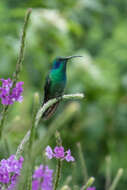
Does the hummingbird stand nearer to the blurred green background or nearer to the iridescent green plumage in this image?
the iridescent green plumage

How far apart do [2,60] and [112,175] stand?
4.39 feet

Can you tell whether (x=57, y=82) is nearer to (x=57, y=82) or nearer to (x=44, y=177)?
(x=57, y=82)

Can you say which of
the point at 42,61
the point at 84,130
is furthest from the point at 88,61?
the point at 84,130

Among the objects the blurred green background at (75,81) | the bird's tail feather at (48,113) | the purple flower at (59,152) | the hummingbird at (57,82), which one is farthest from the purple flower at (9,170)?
the blurred green background at (75,81)

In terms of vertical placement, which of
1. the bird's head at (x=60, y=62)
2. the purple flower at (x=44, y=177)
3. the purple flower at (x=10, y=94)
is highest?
the bird's head at (x=60, y=62)

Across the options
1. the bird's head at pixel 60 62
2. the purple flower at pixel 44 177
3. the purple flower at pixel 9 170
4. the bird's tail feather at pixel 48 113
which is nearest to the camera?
the purple flower at pixel 9 170

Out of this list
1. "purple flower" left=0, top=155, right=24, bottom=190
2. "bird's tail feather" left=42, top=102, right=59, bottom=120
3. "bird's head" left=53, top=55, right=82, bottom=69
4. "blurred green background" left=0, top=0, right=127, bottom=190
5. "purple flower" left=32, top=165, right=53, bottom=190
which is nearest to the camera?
"purple flower" left=0, top=155, right=24, bottom=190

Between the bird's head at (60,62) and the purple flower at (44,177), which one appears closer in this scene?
the purple flower at (44,177)

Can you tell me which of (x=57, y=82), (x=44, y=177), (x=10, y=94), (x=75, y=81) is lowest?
(x=44, y=177)

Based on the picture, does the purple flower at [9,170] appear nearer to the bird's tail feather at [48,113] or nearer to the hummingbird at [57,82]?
the bird's tail feather at [48,113]

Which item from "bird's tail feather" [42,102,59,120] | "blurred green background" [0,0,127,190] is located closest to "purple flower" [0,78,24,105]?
"bird's tail feather" [42,102,59,120]

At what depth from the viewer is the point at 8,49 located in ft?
9.96

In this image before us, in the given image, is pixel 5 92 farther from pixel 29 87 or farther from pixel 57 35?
pixel 57 35

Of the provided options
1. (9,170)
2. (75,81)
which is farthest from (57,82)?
(75,81)
